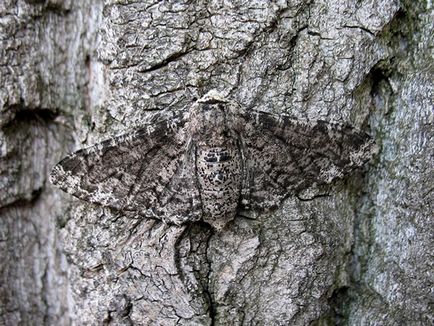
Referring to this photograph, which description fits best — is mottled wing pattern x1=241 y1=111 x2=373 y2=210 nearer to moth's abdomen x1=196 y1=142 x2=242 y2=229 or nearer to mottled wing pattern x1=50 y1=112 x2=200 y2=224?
moth's abdomen x1=196 y1=142 x2=242 y2=229

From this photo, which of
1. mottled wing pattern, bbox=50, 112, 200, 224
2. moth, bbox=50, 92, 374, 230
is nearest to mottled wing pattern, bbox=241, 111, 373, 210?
moth, bbox=50, 92, 374, 230

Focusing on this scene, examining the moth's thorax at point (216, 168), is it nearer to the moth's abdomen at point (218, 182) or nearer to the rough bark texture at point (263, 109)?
the moth's abdomen at point (218, 182)

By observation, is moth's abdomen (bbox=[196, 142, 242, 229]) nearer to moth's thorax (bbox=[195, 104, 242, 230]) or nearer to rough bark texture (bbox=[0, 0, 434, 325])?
moth's thorax (bbox=[195, 104, 242, 230])

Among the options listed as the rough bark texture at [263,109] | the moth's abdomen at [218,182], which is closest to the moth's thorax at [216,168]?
the moth's abdomen at [218,182]

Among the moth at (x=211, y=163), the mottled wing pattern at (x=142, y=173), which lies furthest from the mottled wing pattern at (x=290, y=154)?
the mottled wing pattern at (x=142, y=173)

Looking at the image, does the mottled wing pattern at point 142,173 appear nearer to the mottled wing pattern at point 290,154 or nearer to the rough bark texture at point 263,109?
the rough bark texture at point 263,109
